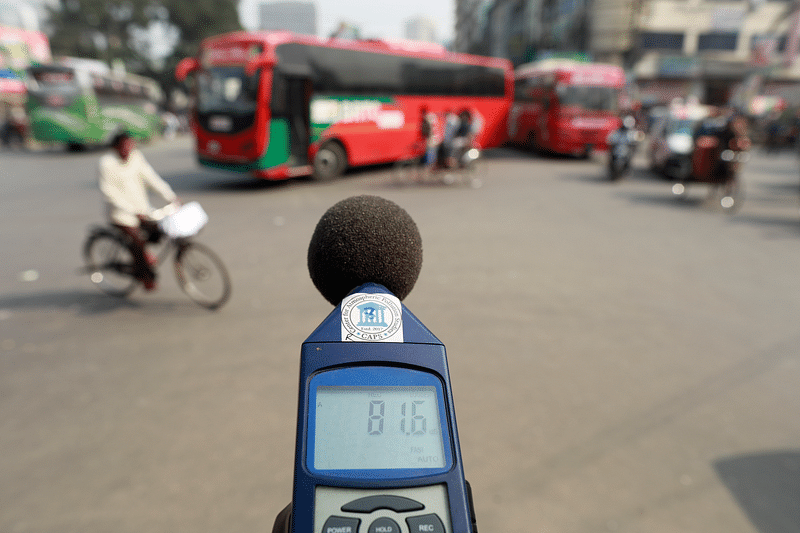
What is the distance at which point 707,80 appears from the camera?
1547 inches

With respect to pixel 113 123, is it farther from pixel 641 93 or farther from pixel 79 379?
pixel 641 93

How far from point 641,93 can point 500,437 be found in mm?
41518

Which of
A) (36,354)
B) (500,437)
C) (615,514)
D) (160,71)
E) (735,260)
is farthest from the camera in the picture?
(160,71)

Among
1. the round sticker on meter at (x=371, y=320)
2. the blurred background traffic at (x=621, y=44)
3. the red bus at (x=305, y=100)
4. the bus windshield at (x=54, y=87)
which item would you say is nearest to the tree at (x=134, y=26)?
the blurred background traffic at (x=621, y=44)

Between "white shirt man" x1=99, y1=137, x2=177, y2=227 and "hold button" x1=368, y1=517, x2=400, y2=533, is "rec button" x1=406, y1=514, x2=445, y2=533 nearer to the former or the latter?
"hold button" x1=368, y1=517, x2=400, y2=533

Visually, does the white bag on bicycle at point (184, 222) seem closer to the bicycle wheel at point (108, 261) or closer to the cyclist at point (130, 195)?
the cyclist at point (130, 195)

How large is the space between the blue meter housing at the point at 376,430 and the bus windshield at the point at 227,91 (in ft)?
38.3

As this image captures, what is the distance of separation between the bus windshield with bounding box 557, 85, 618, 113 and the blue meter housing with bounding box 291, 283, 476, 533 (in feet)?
60.7

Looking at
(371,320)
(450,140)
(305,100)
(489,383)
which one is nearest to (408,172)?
(450,140)

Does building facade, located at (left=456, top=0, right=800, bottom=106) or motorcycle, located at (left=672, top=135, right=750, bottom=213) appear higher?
building facade, located at (left=456, top=0, right=800, bottom=106)

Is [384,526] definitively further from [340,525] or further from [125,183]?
[125,183]

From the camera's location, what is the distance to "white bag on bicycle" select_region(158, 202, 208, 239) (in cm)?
507

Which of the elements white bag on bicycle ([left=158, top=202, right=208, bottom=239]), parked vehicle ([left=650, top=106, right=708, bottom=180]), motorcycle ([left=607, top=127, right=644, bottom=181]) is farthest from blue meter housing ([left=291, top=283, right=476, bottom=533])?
parked vehicle ([left=650, top=106, right=708, bottom=180])

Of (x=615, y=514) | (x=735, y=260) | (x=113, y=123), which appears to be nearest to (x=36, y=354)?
(x=615, y=514)
